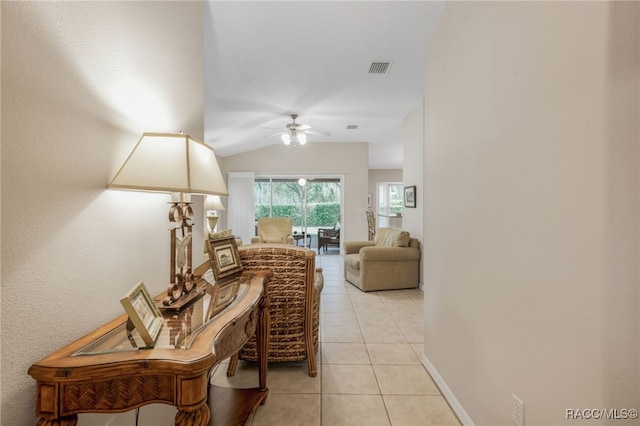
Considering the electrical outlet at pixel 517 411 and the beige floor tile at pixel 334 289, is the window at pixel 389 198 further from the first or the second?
the electrical outlet at pixel 517 411

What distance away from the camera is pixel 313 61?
3.15 metres

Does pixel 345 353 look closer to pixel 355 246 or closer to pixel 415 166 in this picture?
pixel 355 246

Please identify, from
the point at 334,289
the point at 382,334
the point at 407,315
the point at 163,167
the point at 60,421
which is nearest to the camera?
the point at 60,421

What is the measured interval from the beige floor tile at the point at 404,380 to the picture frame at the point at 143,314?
1697 millimetres

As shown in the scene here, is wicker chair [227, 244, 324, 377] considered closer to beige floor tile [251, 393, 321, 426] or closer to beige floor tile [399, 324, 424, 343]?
beige floor tile [251, 393, 321, 426]

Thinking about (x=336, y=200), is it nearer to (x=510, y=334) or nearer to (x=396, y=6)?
(x=396, y=6)

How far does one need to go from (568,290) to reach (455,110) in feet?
4.15

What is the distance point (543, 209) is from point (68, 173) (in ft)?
5.54

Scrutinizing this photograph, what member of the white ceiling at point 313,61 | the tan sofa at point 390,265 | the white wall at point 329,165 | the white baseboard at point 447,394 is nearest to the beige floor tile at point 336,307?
the tan sofa at point 390,265

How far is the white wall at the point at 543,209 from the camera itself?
84 centimetres

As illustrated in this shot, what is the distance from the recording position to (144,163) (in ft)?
3.51

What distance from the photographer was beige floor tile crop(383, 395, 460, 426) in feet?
5.60

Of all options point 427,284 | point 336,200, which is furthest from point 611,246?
point 336,200

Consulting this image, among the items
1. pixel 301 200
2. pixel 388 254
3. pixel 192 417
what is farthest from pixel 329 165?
pixel 192 417
